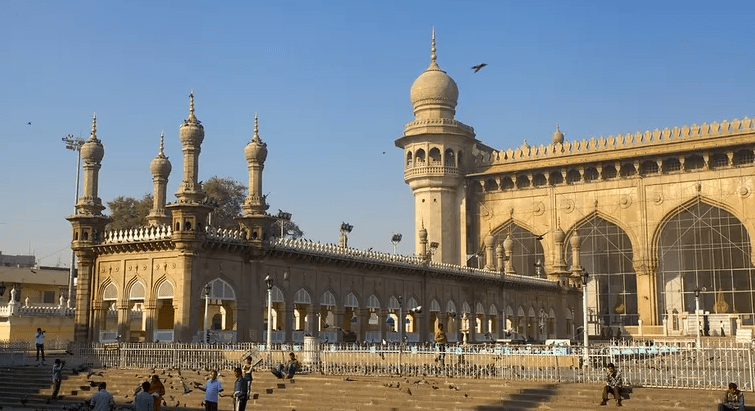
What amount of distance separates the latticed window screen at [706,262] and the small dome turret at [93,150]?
118ft

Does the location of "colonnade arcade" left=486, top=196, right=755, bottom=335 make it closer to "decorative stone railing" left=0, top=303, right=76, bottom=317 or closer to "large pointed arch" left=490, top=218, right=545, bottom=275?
"large pointed arch" left=490, top=218, right=545, bottom=275

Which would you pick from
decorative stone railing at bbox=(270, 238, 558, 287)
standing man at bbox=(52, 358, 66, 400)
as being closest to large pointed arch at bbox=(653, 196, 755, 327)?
decorative stone railing at bbox=(270, 238, 558, 287)

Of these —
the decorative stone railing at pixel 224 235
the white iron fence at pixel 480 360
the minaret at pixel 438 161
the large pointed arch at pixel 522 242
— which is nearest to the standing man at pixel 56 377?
the white iron fence at pixel 480 360

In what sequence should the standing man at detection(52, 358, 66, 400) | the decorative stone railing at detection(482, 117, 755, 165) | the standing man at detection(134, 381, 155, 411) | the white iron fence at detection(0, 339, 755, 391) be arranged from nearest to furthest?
the standing man at detection(134, 381, 155, 411) < the white iron fence at detection(0, 339, 755, 391) < the standing man at detection(52, 358, 66, 400) < the decorative stone railing at detection(482, 117, 755, 165)

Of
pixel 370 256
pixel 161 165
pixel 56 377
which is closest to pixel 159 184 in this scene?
pixel 161 165

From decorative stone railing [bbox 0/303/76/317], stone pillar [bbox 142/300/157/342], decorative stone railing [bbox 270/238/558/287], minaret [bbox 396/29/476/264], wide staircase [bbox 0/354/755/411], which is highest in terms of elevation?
minaret [bbox 396/29/476/264]

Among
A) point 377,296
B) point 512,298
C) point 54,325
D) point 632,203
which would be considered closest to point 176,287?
point 377,296

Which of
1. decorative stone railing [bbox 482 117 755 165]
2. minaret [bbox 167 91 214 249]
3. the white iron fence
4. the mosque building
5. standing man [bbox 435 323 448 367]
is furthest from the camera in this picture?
decorative stone railing [bbox 482 117 755 165]

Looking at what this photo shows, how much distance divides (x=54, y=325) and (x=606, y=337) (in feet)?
99.6

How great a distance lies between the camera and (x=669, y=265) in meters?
53.5

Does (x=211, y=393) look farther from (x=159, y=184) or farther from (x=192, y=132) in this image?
(x=159, y=184)

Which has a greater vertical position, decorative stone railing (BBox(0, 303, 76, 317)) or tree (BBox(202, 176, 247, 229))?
tree (BBox(202, 176, 247, 229))

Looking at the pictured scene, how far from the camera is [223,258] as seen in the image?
1064 inches

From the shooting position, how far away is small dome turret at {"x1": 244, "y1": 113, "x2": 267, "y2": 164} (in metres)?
27.8
